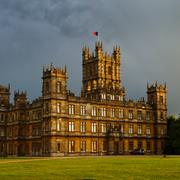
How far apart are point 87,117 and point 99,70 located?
1709 cm

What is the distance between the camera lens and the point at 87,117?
267 feet

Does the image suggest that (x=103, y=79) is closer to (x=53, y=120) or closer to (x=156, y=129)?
(x=156, y=129)

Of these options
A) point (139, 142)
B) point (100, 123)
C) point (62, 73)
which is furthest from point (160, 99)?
point (62, 73)

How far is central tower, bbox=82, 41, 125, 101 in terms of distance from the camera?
9488 cm

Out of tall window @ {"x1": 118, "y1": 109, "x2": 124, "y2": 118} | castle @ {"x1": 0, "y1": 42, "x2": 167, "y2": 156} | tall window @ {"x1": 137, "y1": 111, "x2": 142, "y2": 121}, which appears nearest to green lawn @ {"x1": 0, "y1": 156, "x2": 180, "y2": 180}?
castle @ {"x1": 0, "y1": 42, "x2": 167, "y2": 156}

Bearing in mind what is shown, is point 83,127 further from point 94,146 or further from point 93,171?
point 93,171

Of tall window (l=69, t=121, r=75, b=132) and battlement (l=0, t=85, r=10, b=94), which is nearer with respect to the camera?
tall window (l=69, t=121, r=75, b=132)

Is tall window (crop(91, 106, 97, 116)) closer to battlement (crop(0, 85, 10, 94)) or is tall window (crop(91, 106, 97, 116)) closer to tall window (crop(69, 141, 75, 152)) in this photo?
tall window (crop(69, 141, 75, 152))

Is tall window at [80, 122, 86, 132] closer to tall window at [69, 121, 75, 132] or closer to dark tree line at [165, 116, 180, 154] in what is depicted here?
tall window at [69, 121, 75, 132]

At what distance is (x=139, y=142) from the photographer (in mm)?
90125

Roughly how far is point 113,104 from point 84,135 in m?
9.73

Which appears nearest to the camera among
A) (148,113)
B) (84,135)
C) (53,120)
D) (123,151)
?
(53,120)

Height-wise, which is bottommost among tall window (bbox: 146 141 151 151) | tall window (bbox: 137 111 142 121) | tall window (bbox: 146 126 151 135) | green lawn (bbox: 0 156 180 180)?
green lawn (bbox: 0 156 180 180)

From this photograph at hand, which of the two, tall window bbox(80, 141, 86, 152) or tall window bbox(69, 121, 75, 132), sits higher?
tall window bbox(69, 121, 75, 132)
